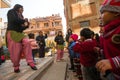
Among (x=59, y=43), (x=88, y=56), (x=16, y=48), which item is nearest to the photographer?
(x=88, y=56)

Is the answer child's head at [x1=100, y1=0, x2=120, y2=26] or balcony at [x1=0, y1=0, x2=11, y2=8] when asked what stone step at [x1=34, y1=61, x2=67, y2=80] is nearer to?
child's head at [x1=100, y1=0, x2=120, y2=26]

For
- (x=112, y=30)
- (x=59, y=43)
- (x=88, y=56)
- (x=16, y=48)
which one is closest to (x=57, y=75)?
(x=16, y=48)

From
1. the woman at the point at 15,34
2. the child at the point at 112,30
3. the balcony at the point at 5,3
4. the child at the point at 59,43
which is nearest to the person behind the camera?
the child at the point at 112,30

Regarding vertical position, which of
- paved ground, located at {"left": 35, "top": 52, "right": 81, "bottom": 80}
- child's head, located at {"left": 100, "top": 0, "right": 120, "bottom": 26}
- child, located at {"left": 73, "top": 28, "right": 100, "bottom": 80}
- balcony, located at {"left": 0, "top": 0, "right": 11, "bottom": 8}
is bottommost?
paved ground, located at {"left": 35, "top": 52, "right": 81, "bottom": 80}

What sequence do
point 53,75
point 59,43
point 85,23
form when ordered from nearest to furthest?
point 53,75 < point 59,43 < point 85,23

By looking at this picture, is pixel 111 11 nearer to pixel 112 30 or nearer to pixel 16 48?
pixel 112 30

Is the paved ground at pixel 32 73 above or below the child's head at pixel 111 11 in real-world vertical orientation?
below

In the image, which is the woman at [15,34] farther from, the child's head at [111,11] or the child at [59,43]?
the child at [59,43]

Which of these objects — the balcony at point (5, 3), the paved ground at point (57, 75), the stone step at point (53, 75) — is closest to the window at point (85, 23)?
the balcony at point (5, 3)

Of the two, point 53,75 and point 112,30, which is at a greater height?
point 112,30

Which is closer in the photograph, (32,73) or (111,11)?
(111,11)

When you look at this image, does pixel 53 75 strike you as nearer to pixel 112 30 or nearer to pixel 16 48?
pixel 16 48

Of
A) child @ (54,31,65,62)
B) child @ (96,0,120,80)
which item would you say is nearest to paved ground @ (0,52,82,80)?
child @ (96,0,120,80)

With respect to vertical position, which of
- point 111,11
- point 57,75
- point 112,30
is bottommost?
point 57,75
